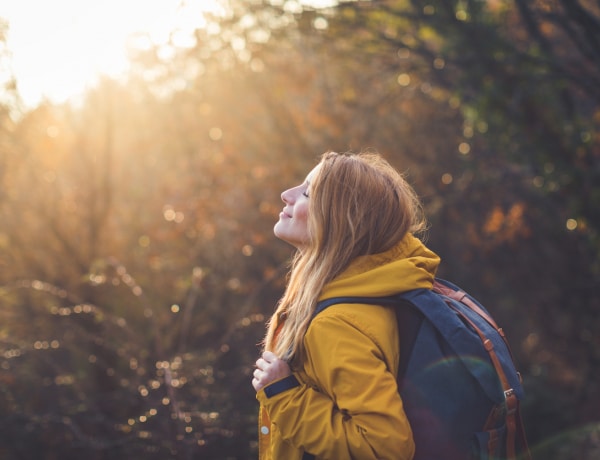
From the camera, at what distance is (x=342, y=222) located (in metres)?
2.07

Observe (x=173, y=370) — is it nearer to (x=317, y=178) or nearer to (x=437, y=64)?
(x=317, y=178)

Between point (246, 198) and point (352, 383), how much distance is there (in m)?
5.75

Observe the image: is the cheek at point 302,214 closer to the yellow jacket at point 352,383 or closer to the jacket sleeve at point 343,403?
the yellow jacket at point 352,383

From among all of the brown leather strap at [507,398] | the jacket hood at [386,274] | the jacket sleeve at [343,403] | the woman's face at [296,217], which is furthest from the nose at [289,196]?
the brown leather strap at [507,398]

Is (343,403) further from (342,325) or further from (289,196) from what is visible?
(289,196)

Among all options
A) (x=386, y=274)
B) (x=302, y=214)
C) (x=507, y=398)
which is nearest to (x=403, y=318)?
(x=386, y=274)

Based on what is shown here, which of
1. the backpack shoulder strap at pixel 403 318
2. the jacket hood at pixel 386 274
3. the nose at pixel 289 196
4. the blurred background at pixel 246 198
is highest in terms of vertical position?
the nose at pixel 289 196

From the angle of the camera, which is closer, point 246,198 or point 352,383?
point 352,383

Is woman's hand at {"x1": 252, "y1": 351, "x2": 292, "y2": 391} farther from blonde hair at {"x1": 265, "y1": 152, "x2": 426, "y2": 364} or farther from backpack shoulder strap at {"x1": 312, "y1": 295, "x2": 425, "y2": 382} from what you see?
backpack shoulder strap at {"x1": 312, "y1": 295, "x2": 425, "y2": 382}

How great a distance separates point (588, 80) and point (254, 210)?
12.5 feet

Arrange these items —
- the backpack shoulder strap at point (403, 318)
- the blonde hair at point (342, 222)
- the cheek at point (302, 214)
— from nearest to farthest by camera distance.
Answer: the backpack shoulder strap at point (403, 318) < the blonde hair at point (342, 222) < the cheek at point (302, 214)

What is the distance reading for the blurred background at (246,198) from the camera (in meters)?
4.25

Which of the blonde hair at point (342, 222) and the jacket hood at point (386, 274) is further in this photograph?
the blonde hair at point (342, 222)

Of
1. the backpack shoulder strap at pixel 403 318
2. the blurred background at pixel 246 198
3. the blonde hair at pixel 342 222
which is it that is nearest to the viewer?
the backpack shoulder strap at pixel 403 318
